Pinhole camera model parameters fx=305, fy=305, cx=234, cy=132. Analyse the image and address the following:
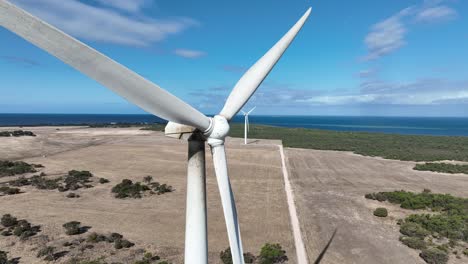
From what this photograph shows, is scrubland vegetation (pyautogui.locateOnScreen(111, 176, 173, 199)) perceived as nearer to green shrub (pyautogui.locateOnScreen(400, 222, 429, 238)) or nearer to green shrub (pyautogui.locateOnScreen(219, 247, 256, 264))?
green shrub (pyautogui.locateOnScreen(219, 247, 256, 264))

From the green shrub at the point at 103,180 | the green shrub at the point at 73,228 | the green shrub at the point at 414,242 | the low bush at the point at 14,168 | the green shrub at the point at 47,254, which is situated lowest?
the green shrub at the point at 414,242

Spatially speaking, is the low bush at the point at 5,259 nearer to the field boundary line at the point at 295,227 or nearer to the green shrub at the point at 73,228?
the green shrub at the point at 73,228

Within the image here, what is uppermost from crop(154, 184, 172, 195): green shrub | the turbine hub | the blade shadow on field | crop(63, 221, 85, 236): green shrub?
the turbine hub

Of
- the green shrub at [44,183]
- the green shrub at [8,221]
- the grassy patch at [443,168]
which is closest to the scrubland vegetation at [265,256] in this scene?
the green shrub at [8,221]

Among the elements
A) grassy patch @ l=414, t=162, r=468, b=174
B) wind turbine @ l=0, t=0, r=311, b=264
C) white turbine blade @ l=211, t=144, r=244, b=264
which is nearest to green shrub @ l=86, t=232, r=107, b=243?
wind turbine @ l=0, t=0, r=311, b=264

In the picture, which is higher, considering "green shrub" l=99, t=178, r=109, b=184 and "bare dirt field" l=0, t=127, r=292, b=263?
"green shrub" l=99, t=178, r=109, b=184

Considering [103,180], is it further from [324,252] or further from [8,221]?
[324,252]

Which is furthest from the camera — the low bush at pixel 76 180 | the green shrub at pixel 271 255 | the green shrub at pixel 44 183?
the low bush at pixel 76 180
